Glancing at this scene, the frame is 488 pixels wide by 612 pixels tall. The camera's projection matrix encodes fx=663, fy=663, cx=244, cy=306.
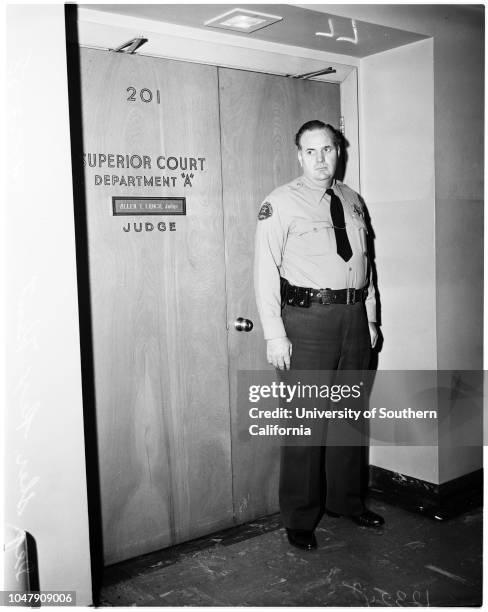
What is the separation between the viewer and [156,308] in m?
2.69

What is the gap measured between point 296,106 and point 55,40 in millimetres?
1271

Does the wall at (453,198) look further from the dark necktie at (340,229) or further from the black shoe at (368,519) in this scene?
the dark necktie at (340,229)

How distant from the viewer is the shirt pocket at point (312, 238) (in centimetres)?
276

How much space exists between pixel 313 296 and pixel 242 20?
113 centimetres

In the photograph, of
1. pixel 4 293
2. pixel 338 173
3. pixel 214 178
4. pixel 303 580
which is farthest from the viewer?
pixel 338 173

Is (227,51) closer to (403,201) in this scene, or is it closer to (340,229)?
(340,229)

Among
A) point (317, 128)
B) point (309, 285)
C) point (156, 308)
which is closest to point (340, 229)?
point (309, 285)

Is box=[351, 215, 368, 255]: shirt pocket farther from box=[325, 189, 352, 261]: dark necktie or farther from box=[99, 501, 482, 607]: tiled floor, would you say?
box=[99, 501, 482, 607]: tiled floor

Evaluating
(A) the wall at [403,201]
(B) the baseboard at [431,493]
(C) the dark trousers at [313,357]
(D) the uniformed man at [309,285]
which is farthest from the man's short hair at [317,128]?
(B) the baseboard at [431,493]

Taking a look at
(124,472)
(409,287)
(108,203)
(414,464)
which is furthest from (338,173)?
(124,472)

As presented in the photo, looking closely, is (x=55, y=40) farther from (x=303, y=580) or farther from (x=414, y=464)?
(x=414, y=464)

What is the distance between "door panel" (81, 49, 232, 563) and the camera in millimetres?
2551

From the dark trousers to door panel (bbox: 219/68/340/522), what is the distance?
21 centimetres

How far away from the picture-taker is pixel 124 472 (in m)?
2.66
